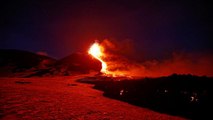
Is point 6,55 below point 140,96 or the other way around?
→ the other way around

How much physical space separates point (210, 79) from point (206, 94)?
181 cm

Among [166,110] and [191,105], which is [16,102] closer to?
[166,110]

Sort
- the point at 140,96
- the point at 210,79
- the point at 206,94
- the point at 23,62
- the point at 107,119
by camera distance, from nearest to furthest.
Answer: the point at 107,119, the point at 206,94, the point at 210,79, the point at 140,96, the point at 23,62

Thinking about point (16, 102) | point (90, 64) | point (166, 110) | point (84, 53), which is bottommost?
point (166, 110)

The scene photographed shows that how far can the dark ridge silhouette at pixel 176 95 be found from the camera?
13.6 m

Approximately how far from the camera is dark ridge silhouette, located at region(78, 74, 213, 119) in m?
13.6

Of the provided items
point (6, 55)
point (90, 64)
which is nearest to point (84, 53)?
point (90, 64)

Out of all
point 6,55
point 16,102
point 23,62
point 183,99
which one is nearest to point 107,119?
point 16,102

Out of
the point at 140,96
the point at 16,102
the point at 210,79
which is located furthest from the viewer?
the point at 140,96

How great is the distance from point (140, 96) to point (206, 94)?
6674mm

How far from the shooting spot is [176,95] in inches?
604

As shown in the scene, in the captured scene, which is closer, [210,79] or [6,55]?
[210,79]

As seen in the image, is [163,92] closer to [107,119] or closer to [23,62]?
[107,119]

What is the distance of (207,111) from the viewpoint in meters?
13.0
